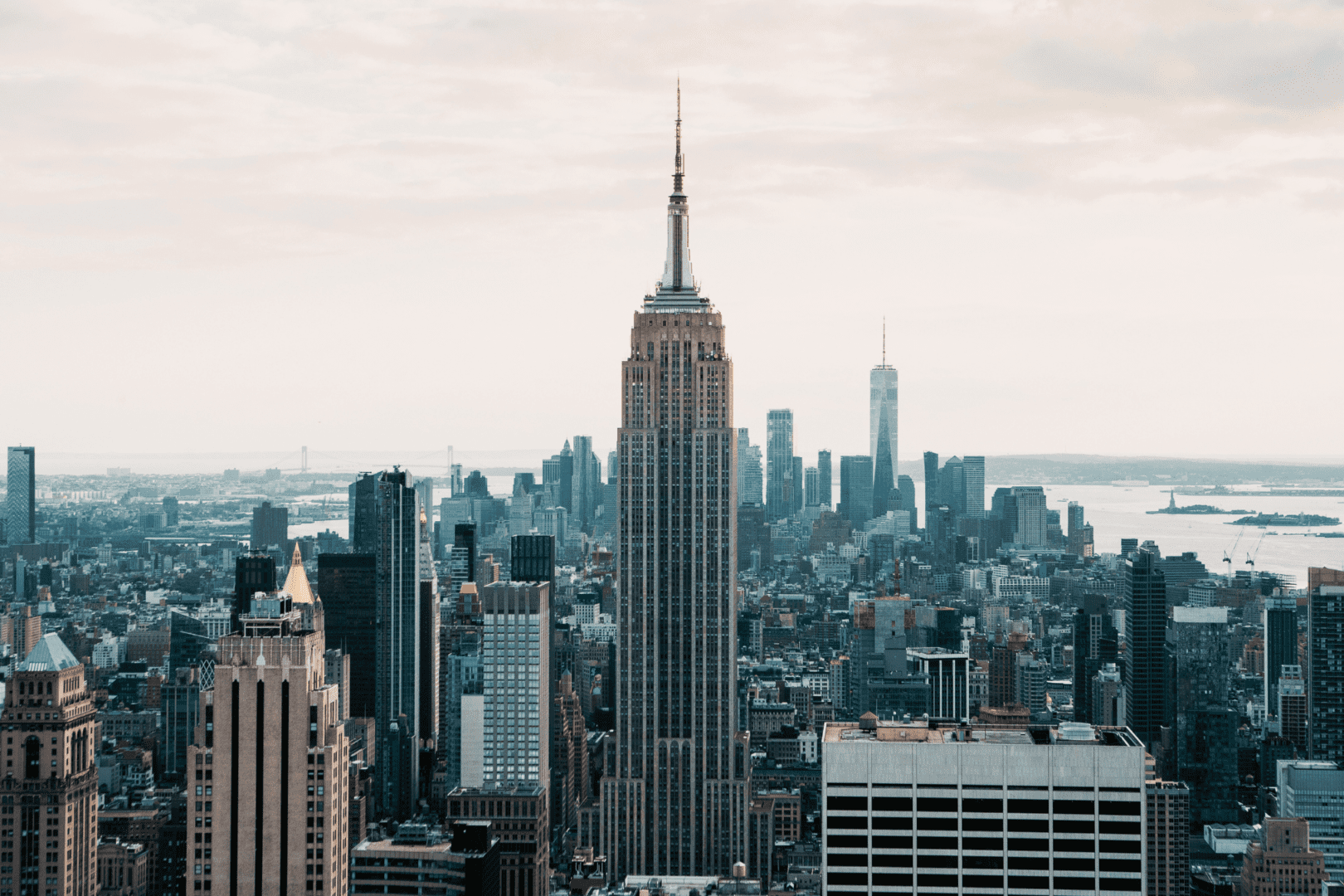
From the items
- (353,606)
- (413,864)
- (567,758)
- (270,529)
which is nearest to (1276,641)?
(567,758)

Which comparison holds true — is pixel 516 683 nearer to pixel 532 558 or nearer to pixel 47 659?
pixel 532 558

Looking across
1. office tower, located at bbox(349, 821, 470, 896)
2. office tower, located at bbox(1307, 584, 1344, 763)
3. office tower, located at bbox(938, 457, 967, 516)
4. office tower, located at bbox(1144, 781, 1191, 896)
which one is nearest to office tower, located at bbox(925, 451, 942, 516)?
office tower, located at bbox(938, 457, 967, 516)

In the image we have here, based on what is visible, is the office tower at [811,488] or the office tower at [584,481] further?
the office tower at [811,488]

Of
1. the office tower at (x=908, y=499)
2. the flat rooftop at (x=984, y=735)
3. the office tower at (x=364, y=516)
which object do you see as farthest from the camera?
the office tower at (x=908, y=499)

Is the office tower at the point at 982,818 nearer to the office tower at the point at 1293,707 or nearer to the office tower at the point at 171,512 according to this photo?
the office tower at the point at 171,512

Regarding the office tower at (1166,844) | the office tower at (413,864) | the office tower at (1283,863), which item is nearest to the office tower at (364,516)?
the office tower at (413,864)

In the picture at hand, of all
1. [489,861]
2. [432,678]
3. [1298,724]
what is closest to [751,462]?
[432,678]
